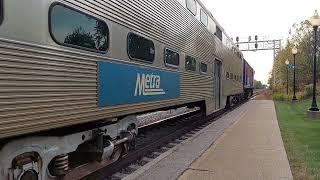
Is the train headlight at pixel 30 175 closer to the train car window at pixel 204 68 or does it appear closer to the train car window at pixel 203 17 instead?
the train car window at pixel 204 68

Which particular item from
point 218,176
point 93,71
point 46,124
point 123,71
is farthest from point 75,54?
point 218,176

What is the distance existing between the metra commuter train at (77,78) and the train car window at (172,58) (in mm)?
27

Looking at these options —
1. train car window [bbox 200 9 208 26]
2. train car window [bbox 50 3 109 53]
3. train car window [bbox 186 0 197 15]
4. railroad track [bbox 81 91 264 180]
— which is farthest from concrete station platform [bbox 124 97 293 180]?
train car window [bbox 200 9 208 26]

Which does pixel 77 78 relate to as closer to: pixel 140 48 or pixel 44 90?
pixel 44 90

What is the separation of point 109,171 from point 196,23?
6.58 metres

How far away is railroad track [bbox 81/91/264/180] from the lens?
7.34 m

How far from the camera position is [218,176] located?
701 cm

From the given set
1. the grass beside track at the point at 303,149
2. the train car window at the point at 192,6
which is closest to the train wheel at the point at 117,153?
the grass beside track at the point at 303,149

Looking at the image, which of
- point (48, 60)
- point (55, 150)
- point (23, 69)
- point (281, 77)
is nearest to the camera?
point (23, 69)

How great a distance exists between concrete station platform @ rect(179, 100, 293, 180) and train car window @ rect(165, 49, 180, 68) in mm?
1960

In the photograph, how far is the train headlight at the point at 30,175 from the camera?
4660mm

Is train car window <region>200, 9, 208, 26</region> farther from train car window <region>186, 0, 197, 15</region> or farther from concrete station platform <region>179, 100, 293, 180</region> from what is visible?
concrete station platform <region>179, 100, 293, 180</region>

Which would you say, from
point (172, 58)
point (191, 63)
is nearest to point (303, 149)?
point (172, 58)

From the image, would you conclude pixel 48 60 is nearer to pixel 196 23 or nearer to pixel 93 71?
pixel 93 71
